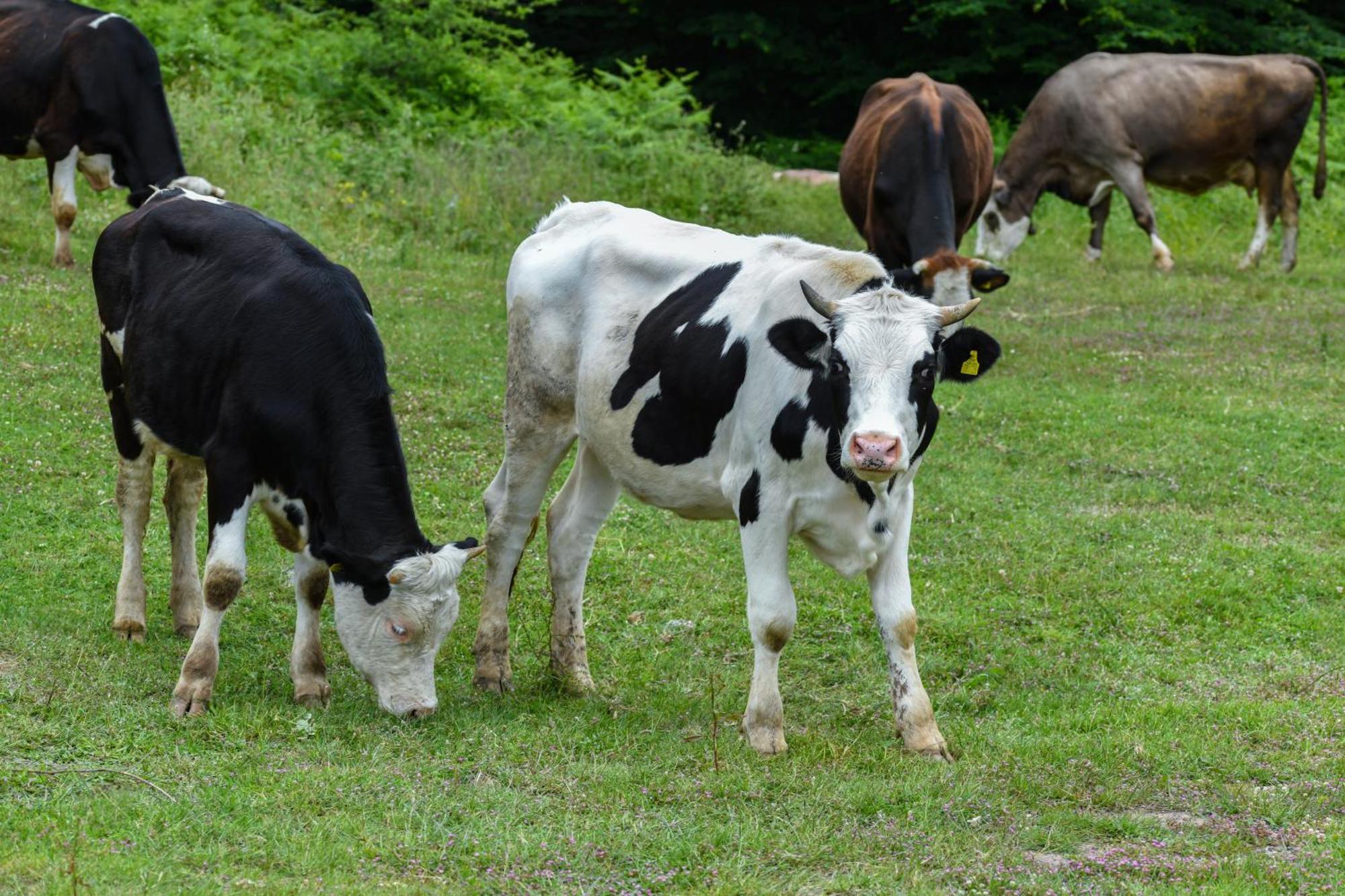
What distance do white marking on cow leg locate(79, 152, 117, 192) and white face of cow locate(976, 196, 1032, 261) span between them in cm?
1079

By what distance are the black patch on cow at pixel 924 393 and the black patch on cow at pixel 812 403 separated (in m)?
0.27

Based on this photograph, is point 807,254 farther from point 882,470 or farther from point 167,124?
point 167,124

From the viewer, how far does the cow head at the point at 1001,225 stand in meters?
20.7

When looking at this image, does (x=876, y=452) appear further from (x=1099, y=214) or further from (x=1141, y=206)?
(x=1099, y=214)

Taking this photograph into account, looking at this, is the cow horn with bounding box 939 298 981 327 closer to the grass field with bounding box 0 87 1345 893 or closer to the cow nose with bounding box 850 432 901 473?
the cow nose with bounding box 850 432 901 473

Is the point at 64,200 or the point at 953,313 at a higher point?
the point at 953,313

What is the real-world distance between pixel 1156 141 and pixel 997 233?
90.8 inches

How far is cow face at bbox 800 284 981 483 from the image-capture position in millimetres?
5797

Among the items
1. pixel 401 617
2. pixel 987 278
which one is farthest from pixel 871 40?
pixel 401 617

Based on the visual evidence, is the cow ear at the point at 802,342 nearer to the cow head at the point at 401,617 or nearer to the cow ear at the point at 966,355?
the cow ear at the point at 966,355

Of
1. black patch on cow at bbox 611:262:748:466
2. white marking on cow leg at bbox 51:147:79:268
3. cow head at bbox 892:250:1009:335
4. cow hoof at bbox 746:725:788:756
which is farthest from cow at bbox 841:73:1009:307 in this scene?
white marking on cow leg at bbox 51:147:79:268

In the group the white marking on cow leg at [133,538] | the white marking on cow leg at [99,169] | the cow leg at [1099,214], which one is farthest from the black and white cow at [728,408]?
the cow leg at [1099,214]

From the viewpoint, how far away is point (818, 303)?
244 inches

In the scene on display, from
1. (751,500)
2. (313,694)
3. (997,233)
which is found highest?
(751,500)
